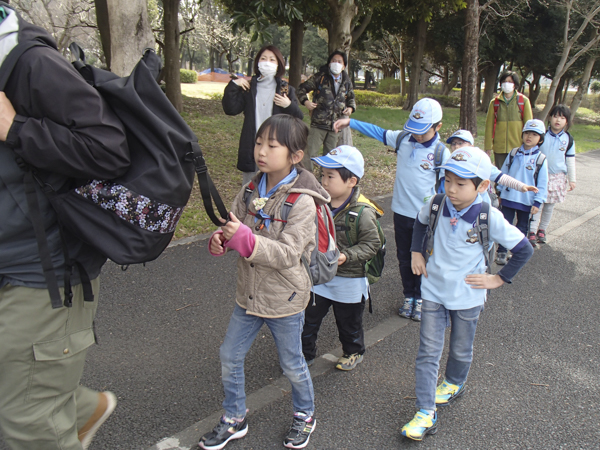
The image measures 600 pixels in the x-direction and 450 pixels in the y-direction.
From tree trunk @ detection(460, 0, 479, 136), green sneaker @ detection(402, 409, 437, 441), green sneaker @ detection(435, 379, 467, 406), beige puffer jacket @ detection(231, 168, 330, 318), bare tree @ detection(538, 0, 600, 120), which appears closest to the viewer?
beige puffer jacket @ detection(231, 168, 330, 318)

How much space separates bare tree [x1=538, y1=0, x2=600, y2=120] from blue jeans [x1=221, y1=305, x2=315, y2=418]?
1784 centimetres

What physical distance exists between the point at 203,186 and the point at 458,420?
2.13 meters

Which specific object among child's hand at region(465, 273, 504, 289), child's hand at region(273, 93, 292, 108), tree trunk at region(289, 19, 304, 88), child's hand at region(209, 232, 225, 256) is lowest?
child's hand at region(465, 273, 504, 289)

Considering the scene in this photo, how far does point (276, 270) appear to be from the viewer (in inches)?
95.7

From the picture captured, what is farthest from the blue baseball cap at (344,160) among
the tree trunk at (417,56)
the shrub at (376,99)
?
the shrub at (376,99)

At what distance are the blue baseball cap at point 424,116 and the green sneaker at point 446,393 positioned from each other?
76.8 inches

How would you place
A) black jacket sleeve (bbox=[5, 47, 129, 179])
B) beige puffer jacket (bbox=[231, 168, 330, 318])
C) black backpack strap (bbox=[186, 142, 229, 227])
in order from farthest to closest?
beige puffer jacket (bbox=[231, 168, 330, 318])
black backpack strap (bbox=[186, 142, 229, 227])
black jacket sleeve (bbox=[5, 47, 129, 179])

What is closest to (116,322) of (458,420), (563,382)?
(458,420)

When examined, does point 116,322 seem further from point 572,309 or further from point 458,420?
point 572,309

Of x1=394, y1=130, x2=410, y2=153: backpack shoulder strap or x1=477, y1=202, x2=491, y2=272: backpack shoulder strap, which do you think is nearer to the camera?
x1=477, y1=202, x2=491, y2=272: backpack shoulder strap

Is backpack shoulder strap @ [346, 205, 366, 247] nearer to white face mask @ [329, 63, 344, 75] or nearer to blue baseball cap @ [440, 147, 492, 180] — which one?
blue baseball cap @ [440, 147, 492, 180]

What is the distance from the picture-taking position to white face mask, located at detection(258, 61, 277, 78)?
5.68 meters

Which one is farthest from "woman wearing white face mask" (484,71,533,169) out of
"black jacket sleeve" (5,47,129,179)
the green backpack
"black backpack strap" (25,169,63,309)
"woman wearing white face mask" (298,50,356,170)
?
"black backpack strap" (25,169,63,309)

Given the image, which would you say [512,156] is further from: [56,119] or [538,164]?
[56,119]
